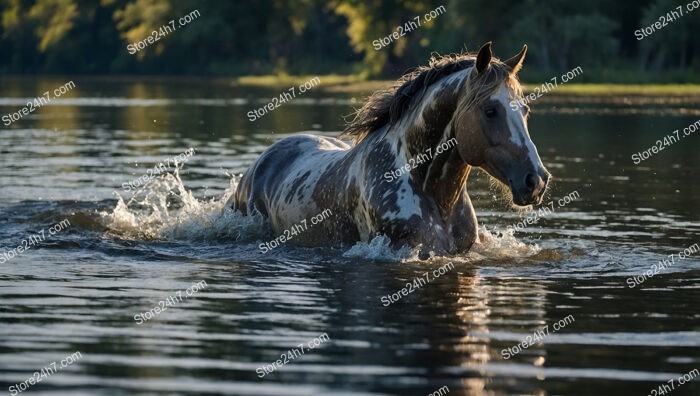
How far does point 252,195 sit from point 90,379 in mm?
6512

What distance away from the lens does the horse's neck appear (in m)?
10.4

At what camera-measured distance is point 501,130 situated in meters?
9.84

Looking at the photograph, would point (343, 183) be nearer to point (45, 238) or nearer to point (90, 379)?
point (45, 238)

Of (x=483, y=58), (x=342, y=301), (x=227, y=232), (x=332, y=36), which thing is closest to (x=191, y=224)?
(x=227, y=232)

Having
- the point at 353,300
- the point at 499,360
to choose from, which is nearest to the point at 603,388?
the point at 499,360

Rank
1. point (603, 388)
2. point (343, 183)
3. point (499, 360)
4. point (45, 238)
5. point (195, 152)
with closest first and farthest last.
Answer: point (603, 388)
point (499, 360)
point (343, 183)
point (45, 238)
point (195, 152)

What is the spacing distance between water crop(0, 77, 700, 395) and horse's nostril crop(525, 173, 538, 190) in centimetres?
77

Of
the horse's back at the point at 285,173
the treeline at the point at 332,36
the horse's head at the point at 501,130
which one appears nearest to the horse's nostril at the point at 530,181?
the horse's head at the point at 501,130

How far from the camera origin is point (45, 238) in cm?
1295

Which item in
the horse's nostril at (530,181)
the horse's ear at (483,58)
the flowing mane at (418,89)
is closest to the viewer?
the horse's nostril at (530,181)

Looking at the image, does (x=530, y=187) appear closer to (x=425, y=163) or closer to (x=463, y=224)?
(x=425, y=163)

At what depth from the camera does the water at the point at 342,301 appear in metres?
6.98

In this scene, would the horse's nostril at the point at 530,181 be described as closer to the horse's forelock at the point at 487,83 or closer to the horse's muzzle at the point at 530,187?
the horse's muzzle at the point at 530,187

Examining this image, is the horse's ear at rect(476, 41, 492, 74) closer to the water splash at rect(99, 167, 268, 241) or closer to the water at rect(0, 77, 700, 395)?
the water at rect(0, 77, 700, 395)
